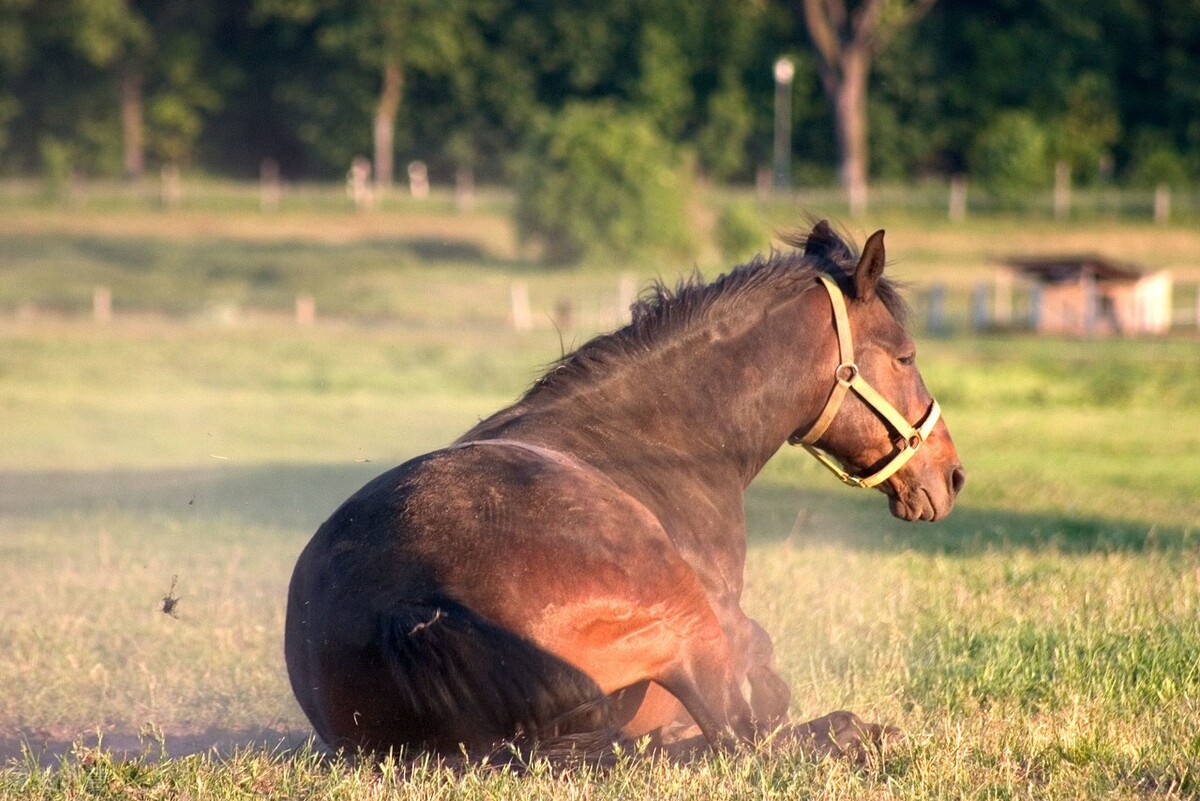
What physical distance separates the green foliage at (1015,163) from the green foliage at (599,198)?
40.9 feet

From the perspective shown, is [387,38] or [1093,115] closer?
[1093,115]

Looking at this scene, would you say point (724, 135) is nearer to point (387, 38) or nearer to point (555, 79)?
point (555, 79)

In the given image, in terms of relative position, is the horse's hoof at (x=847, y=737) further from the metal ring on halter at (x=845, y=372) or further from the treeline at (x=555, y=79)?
the treeline at (x=555, y=79)

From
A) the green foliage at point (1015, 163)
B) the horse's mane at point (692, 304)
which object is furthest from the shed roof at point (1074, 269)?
the horse's mane at point (692, 304)

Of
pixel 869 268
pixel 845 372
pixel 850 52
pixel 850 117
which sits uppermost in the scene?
pixel 850 52

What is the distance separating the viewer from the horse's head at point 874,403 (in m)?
6.15

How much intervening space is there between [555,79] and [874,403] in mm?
65387

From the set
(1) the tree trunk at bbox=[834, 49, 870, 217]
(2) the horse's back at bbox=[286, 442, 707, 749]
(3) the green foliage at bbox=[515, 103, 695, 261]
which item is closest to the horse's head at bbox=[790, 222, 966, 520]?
(2) the horse's back at bbox=[286, 442, 707, 749]

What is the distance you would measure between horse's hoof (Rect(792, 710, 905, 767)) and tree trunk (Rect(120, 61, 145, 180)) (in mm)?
66261

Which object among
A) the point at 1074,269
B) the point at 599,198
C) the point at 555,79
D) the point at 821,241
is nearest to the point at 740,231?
the point at 599,198

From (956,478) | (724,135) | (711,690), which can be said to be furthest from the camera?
(724,135)

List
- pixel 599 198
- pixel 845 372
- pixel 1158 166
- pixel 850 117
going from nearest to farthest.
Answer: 1. pixel 845 372
2. pixel 599 198
3. pixel 1158 166
4. pixel 850 117

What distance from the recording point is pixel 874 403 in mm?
6195

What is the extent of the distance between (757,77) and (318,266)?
26185 millimetres
